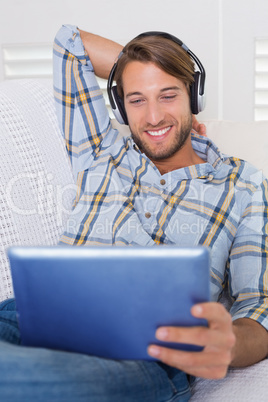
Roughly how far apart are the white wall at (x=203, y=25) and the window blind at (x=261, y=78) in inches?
0.9

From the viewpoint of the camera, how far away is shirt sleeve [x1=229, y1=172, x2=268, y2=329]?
3.46 ft

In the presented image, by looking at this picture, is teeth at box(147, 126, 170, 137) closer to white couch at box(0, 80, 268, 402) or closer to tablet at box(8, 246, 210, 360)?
white couch at box(0, 80, 268, 402)

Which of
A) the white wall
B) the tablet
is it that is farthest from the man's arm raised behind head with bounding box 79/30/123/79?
the tablet

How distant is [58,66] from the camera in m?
1.40

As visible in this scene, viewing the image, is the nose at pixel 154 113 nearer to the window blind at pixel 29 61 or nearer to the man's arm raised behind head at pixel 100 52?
the man's arm raised behind head at pixel 100 52

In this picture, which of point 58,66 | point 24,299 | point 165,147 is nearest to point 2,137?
point 58,66

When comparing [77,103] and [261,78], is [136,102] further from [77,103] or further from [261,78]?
[261,78]

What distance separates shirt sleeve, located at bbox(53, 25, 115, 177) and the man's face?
9 cm

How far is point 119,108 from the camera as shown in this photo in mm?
1399

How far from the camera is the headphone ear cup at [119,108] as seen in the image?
1.38 meters

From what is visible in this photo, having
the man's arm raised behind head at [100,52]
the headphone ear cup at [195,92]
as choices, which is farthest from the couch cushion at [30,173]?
the headphone ear cup at [195,92]

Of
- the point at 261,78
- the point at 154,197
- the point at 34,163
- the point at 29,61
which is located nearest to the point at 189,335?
the point at 154,197

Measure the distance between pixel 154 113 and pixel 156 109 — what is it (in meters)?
0.01

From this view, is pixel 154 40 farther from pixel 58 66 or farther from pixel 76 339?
pixel 76 339
